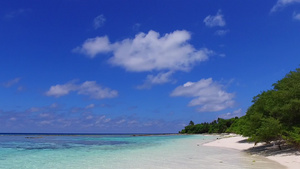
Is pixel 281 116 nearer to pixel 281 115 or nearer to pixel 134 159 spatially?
pixel 281 115

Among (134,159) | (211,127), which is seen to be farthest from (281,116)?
(211,127)

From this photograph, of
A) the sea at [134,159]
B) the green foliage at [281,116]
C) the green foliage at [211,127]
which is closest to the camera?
the sea at [134,159]

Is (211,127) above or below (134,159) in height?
above

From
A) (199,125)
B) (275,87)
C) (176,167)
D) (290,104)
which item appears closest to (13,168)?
(176,167)

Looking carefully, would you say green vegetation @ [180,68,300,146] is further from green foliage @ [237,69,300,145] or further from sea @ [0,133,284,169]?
sea @ [0,133,284,169]

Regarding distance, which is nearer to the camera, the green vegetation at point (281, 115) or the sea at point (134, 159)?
the sea at point (134, 159)

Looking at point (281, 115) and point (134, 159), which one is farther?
point (134, 159)

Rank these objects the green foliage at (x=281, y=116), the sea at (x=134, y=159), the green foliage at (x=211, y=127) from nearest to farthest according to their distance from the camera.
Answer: the sea at (x=134, y=159) → the green foliage at (x=281, y=116) → the green foliage at (x=211, y=127)

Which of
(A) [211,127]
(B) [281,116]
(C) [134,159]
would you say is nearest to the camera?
(B) [281,116]

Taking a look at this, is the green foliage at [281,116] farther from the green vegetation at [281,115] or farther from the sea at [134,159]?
the sea at [134,159]

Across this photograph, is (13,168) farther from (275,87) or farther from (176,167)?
(275,87)

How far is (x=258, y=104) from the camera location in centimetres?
2819

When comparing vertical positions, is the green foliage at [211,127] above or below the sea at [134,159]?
above

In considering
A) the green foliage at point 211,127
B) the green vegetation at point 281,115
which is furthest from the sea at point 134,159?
the green foliage at point 211,127
